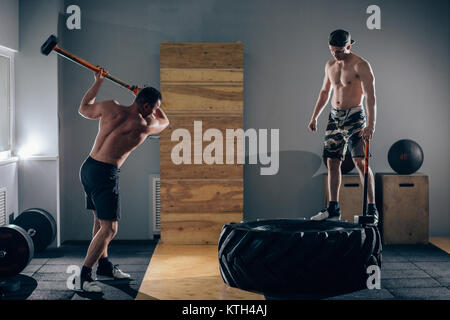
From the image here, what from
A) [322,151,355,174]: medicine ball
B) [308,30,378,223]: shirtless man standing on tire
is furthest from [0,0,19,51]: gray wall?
[322,151,355,174]: medicine ball

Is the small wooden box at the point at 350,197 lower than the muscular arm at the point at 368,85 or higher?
lower

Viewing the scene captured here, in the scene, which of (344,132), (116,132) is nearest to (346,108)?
(344,132)

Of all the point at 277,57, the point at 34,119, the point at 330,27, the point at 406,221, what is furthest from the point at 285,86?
the point at 34,119

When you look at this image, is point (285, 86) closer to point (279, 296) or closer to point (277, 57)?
point (277, 57)

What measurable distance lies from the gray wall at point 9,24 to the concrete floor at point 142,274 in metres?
1.99

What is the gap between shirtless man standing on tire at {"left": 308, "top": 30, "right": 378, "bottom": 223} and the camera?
170 inches

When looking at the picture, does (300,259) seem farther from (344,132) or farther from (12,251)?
(12,251)

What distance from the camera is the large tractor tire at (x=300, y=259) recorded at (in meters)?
3.61

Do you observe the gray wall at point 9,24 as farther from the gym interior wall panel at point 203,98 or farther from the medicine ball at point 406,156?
the medicine ball at point 406,156

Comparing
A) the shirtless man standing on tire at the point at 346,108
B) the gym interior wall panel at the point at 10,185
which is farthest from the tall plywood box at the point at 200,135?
the gym interior wall panel at the point at 10,185

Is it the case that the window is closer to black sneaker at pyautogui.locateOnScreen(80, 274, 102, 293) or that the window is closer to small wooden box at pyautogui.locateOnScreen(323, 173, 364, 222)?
black sneaker at pyautogui.locateOnScreen(80, 274, 102, 293)

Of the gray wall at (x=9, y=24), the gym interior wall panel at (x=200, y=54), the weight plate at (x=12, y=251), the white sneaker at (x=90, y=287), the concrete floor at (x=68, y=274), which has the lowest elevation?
the concrete floor at (x=68, y=274)

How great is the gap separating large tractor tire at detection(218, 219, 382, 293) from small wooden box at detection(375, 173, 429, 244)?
1806 mm

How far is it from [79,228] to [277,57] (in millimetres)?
2756
